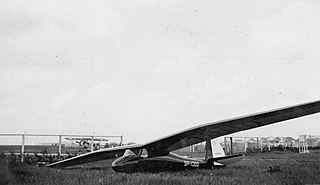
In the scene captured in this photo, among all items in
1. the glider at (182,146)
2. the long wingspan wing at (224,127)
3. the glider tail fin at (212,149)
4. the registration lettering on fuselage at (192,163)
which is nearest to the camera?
the long wingspan wing at (224,127)

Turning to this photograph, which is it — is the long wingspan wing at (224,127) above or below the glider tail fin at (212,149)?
above

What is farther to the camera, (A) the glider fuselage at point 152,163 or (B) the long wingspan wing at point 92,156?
(B) the long wingspan wing at point 92,156

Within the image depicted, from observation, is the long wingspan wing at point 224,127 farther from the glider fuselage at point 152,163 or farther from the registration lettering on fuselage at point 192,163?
the registration lettering on fuselage at point 192,163

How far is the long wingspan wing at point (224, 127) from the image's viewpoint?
330 inches

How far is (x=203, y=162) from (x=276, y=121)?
4536 millimetres

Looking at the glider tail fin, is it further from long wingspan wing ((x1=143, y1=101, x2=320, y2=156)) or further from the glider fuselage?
long wingspan wing ((x1=143, y1=101, x2=320, y2=156))

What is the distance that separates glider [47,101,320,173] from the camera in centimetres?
870

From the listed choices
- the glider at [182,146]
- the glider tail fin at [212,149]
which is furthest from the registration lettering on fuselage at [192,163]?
the glider tail fin at [212,149]

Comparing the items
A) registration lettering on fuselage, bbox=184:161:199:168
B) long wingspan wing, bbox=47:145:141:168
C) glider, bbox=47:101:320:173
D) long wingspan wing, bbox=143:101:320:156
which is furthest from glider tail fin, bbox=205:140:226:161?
long wingspan wing, bbox=47:145:141:168

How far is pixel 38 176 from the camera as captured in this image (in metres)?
7.81

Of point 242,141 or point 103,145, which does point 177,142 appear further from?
point 242,141

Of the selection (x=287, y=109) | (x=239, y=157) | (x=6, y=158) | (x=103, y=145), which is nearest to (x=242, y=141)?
(x=103, y=145)

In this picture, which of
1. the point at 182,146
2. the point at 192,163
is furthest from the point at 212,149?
the point at 182,146

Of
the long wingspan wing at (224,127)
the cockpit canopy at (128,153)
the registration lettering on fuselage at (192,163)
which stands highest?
the long wingspan wing at (224,127)
